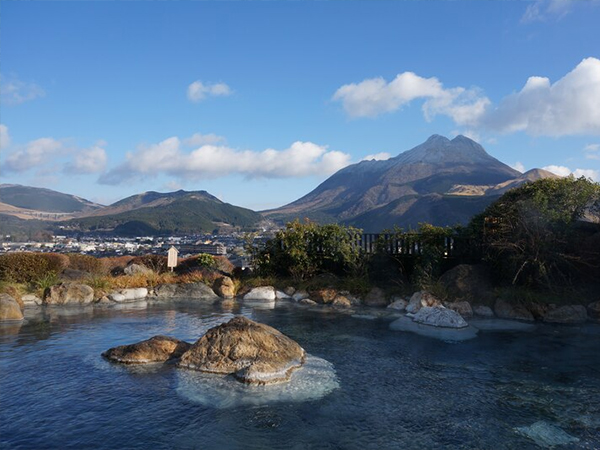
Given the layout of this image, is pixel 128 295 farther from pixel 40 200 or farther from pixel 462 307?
pixel 40 200

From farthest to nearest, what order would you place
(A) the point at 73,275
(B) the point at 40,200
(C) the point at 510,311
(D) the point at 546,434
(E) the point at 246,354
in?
1. (B) the point at 40,200
2. (A) the point at 73,275
3. (C) the point at 510,311
4. (E) the point at 246,354
5. (D) the point at 546,434

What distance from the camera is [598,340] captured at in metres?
11.6

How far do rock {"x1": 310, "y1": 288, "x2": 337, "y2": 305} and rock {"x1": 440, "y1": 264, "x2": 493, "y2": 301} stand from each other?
423 cm

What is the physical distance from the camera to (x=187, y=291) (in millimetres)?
19344

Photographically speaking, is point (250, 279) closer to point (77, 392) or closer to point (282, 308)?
point (282, 308)

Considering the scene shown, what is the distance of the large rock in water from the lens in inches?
332

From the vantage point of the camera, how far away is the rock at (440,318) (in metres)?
13.2

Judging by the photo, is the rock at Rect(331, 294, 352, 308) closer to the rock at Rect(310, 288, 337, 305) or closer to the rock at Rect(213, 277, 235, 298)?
the rock at Rect(310, 288, 337, 305)

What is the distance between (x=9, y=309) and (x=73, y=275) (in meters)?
6.05

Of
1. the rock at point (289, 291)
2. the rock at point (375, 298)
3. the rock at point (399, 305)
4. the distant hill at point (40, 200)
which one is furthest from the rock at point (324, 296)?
the distant hill at point (40, 200)

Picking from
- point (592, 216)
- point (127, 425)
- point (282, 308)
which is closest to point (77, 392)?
point (127, 425)

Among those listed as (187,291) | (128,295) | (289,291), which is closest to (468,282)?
(289,291)

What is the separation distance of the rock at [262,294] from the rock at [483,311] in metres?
7.86

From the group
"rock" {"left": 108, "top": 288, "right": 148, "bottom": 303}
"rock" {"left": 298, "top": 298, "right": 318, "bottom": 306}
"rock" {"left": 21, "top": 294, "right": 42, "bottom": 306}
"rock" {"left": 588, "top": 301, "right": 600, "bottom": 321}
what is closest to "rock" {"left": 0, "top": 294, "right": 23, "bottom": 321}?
"rock" {"left": 21, "top": 294, "right": 42, "bottom": 306}
